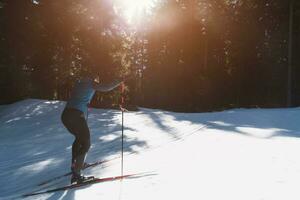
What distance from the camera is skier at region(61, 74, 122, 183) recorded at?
8141mm

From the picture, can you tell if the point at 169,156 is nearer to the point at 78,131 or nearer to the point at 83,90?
the point at 78,131

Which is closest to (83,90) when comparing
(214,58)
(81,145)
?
(81,145)

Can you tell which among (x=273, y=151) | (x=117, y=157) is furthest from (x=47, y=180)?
(x=273, y=151)

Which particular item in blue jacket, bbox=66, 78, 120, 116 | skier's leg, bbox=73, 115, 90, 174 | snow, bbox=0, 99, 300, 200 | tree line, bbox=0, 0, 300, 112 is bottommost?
snow, bbox=0, 99, 300, 200

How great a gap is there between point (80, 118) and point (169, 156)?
3.11m

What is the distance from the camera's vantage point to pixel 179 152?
438 inches

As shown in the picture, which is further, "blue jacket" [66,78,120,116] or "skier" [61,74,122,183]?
"blue jacket" [66,78,120,116]

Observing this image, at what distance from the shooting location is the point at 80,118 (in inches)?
322

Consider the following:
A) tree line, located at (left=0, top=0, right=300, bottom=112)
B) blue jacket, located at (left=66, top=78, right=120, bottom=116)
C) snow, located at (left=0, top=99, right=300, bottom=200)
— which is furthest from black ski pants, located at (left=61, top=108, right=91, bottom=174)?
tree line, located at (left=0, top=0, right=300, bottom=112)

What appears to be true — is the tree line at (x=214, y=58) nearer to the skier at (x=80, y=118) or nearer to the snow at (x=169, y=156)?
the snow at (x=169, y=156)

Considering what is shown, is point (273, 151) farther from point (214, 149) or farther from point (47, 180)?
point (47, 180)

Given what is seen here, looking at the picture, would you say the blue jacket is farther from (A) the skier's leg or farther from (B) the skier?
(A) the skier's leg

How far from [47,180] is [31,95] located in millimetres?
20175

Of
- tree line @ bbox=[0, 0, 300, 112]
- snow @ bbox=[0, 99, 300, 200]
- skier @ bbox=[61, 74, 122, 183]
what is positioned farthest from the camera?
tree line @ bbox=[0, 0, 300, 112]
